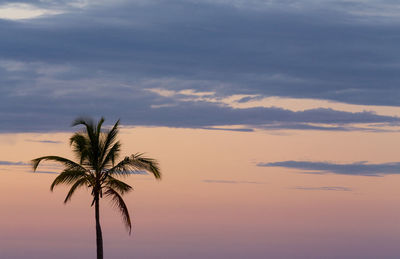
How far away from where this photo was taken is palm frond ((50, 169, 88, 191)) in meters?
63.3

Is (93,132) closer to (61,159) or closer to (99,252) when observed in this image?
(61,159)

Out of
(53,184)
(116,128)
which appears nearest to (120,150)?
(116,128)

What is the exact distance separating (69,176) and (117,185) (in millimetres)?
3501

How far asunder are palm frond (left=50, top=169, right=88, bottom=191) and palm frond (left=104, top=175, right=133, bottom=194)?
67.9 inches

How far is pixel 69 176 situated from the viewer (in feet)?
209

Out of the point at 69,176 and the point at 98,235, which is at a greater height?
the point at 69,176

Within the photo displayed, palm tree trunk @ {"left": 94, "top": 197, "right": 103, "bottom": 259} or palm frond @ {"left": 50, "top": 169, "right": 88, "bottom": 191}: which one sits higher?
palm frond @ {"left": 50, "top": 169, "right": 88, "bottom": 191}

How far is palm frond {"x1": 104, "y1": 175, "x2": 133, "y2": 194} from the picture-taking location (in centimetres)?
6316

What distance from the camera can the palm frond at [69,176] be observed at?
63.3m

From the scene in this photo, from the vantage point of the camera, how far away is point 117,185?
63562 mm

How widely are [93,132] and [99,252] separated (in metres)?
8.75

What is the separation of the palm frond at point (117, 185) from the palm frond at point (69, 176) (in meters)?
1.73

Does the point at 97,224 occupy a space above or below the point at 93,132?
below

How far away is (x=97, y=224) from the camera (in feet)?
208
